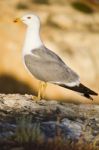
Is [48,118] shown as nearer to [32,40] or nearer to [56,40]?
[32,40]

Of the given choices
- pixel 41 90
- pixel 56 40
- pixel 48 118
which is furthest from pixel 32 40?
pixel 56 40

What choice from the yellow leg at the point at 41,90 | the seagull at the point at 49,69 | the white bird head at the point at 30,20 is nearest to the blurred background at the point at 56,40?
the yellow leg at the point at 41,90

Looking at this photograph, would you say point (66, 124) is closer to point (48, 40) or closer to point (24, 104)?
point (24, 104)

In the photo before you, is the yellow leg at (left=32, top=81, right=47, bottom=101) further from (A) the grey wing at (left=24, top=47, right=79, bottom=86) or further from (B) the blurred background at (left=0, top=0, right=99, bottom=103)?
(B) the blurred background at (left=0, top=0, right=99, bottom=103)

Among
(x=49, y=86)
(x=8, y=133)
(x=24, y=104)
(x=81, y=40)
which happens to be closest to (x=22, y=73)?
(x=49, y=86)

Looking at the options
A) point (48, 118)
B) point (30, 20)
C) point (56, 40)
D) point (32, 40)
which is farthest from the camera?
point (56, 40)

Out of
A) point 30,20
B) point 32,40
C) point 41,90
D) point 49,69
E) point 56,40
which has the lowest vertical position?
point 56,40
